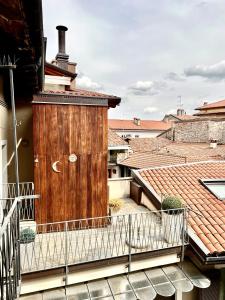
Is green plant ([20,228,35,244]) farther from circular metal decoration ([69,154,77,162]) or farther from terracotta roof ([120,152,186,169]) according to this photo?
terracotta roof ([120,152,186,169])

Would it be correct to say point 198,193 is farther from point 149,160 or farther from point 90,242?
point 149,160

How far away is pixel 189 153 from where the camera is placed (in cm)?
2248

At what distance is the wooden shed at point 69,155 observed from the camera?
299 inches

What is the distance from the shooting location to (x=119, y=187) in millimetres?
12062

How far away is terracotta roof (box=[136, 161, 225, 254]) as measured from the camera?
22.5 ft

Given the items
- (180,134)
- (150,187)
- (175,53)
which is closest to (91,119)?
(150,187)

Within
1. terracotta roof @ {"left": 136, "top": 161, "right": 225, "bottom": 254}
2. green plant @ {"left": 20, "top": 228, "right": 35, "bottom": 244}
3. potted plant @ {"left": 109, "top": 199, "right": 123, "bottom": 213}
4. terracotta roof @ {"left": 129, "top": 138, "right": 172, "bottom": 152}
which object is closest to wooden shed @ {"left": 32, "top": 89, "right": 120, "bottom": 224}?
potted plant @ {"left": 109, "top": 199, "right": 123, "bottom": 213}

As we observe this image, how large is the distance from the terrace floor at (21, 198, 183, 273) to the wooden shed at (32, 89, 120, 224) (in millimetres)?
421

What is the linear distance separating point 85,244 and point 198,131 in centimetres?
2923

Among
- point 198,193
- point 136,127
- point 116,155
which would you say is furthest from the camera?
point 136,127

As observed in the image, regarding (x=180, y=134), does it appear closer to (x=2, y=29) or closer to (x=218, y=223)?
(x=218, y=223)

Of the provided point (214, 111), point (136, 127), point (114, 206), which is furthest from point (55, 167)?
point (136, 127)

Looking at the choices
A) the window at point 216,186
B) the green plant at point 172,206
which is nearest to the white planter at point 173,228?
the green plant at point 172,206

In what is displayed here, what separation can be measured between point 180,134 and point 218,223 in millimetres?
28896
